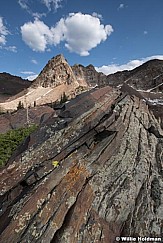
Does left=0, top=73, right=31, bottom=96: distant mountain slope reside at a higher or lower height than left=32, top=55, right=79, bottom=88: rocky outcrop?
lower

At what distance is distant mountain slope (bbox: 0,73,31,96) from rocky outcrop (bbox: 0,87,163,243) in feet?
454

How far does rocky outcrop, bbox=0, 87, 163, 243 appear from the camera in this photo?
4.85 m

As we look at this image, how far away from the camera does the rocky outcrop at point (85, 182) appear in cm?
485

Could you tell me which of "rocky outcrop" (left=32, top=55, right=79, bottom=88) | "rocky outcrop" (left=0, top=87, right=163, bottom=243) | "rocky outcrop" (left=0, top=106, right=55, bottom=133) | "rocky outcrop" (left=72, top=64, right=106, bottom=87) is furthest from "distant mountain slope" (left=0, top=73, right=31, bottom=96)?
"rocky outcrop" (left=0, top=87, right=163, bottom=243)

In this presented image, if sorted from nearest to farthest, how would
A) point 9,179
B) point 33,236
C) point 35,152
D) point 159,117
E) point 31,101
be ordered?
point 33,236 < point 9,179 < point 35,152 < point 159,117 < point 31,101

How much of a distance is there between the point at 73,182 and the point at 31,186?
94 centimetres

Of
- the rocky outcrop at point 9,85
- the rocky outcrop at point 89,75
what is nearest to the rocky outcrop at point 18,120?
the rocky outcrop at point 89,75

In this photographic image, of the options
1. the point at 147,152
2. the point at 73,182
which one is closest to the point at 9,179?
the point at 73,182

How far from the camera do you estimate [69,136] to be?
680 cm

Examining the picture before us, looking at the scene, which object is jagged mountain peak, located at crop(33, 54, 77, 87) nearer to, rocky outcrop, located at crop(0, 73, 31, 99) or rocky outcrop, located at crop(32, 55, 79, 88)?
rocky outcrop, located at crop(32, 55, 79, 88)

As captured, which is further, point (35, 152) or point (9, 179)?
point (35, 152)

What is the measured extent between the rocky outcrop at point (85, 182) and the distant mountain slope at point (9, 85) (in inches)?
5449

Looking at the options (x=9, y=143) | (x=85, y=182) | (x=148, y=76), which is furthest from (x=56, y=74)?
(x=85, y=182)

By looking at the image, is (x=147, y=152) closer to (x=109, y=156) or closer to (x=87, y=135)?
(x=109, y=156)
